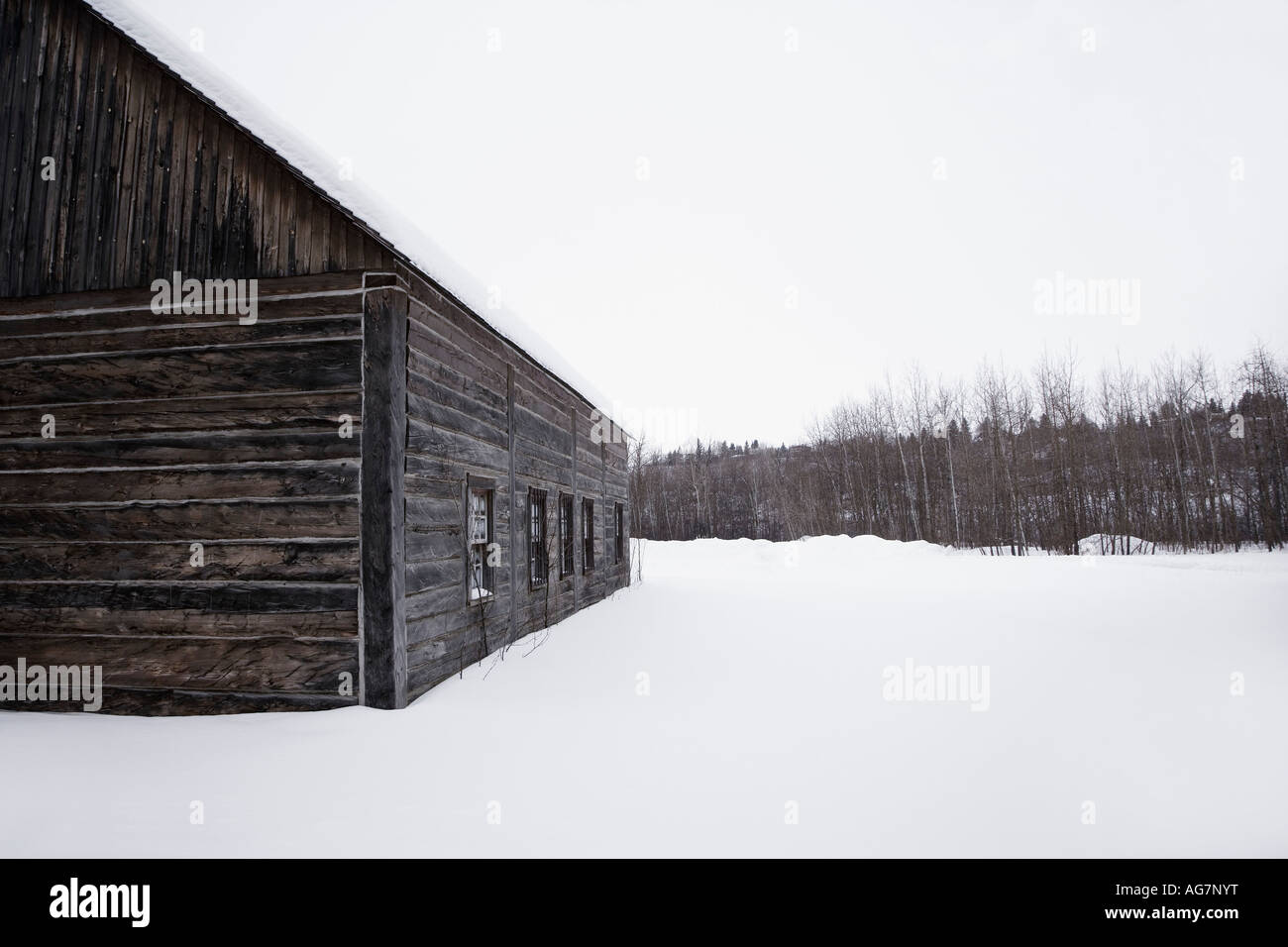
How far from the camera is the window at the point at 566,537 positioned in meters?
10.9

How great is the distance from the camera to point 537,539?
966 centimetres

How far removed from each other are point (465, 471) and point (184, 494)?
2670 millimetres

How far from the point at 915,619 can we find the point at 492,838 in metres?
8.70

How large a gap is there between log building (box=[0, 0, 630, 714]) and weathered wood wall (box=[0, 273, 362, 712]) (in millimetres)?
21

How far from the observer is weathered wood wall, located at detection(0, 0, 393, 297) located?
5.69 metres

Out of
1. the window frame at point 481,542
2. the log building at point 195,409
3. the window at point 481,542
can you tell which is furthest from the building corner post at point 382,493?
the window at point 481,542

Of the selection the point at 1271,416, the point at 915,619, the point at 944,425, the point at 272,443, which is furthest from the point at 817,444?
the point at 272,443

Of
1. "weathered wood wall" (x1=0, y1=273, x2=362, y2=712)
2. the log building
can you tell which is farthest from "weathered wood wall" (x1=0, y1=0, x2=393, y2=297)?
"weathered wood wall" (x1=0, y1=273, x2=362, y2=712)

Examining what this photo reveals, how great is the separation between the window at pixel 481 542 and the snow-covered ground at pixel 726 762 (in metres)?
1.03

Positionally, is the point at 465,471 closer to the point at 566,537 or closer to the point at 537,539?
the point at 537,539

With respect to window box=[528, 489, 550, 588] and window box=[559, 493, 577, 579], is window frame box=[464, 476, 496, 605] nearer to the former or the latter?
window box=[528, 489, 550, 588]

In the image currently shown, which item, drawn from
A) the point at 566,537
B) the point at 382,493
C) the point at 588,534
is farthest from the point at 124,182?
the point at 588,534

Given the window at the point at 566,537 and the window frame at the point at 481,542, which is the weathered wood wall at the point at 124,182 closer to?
the window frame at the point at 481,542
